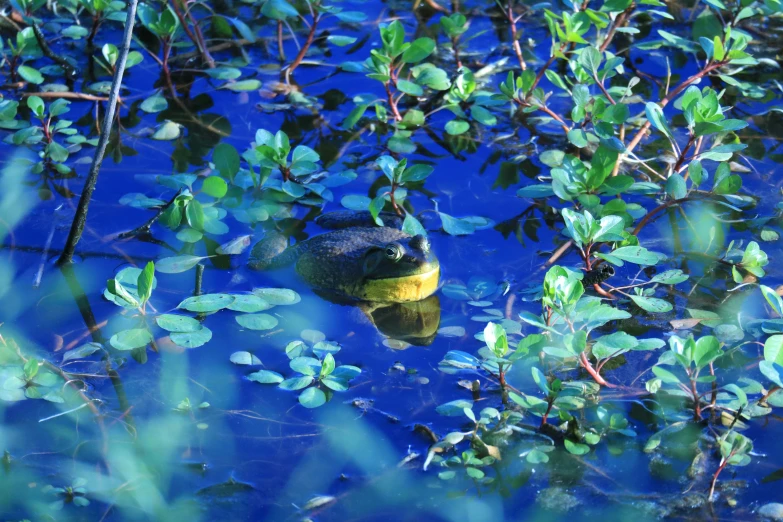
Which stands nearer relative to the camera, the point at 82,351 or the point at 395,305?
the point at 82,351

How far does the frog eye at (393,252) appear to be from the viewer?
4.07m

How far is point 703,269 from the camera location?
13.9 ft

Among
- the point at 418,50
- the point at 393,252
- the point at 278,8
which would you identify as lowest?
the point at 393,252

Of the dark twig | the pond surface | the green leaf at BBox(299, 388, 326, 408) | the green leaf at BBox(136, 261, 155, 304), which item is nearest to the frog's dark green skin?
the pond surface

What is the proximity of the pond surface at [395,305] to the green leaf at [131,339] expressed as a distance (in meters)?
0.01

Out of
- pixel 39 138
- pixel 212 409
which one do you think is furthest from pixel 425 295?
pixel 39 138

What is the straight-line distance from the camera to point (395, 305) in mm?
4273

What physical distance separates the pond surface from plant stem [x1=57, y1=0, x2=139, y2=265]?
0.16 metres

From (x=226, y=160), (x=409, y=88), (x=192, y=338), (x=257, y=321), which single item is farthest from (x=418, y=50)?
(x=192, y=338)

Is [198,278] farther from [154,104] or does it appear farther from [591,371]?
[591,371]

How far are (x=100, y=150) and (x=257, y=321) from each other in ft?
3.68

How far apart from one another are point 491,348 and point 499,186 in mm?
1875

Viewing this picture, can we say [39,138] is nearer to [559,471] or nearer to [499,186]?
[499,186]

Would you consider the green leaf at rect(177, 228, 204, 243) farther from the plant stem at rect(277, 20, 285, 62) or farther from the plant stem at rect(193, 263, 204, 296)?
the plant stem at rect(277, 20, 285, 62)
